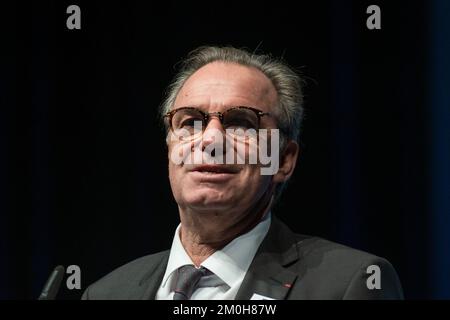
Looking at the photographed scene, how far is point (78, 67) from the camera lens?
2500mm

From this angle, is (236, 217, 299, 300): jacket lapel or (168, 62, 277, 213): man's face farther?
(168, 62, 277, 213): man's face

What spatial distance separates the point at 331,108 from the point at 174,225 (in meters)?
0.72

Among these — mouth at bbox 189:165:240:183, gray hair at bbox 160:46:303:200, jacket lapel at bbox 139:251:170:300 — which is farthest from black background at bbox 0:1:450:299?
mouth at bbox 189:165:240:183

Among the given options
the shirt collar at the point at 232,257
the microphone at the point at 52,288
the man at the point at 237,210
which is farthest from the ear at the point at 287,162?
the microphone at the point at 52,288

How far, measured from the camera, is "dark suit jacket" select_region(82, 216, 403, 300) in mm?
1745

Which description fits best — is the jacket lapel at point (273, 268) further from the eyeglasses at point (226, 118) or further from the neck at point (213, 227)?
the eyeglasses at point (226, 118)

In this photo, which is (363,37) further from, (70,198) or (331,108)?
(70,198)

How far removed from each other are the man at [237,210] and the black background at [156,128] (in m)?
0.30

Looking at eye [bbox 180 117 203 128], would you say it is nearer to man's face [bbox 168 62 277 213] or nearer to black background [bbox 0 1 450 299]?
man's face [bbox 168 62 277 213]

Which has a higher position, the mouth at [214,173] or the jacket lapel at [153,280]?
the mouth at [214,173]

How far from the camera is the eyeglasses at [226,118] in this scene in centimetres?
196

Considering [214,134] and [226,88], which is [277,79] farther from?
[214,134]

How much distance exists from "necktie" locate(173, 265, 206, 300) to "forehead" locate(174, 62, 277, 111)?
0.47 metres
